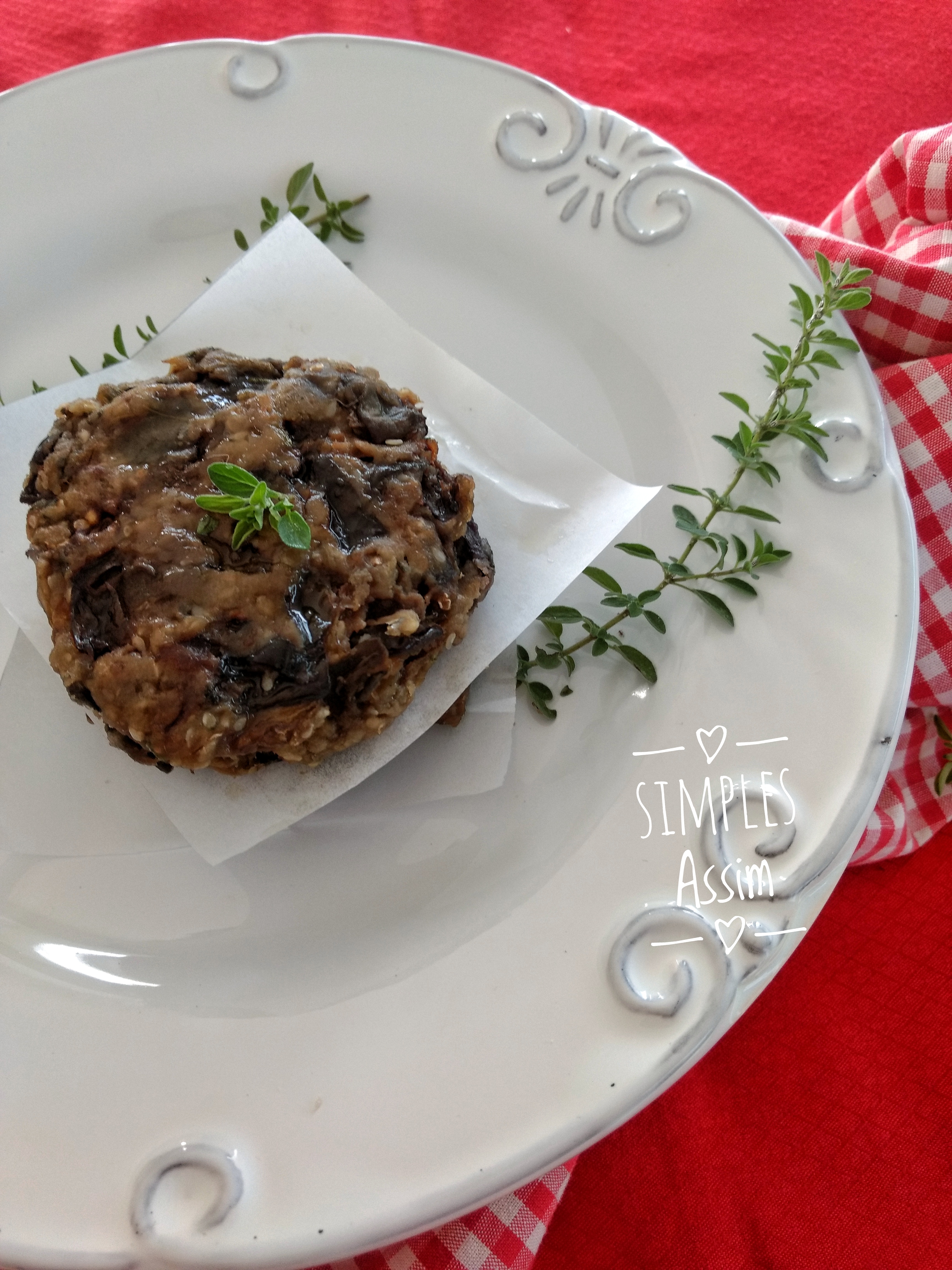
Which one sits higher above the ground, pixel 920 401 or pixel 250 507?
pixel 920 401

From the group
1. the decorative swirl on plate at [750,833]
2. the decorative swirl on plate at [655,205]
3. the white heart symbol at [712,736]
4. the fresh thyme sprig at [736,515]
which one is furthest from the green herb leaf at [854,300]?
the decorative swirl on plate at [750,833]

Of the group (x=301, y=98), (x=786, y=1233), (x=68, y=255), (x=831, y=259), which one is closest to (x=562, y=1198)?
(x=786, y=1233)

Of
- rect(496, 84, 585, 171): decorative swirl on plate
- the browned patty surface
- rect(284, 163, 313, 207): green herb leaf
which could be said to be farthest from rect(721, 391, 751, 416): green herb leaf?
rect(284, 163, 313, 207): green herb leaf

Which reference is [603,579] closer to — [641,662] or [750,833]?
[641,662]

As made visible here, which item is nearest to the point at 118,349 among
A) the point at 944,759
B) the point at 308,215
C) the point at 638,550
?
the point at 308,215

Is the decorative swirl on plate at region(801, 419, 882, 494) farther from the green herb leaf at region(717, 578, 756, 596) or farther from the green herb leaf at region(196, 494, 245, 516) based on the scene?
the green herb leaf at region(196, 494, 245, 516)

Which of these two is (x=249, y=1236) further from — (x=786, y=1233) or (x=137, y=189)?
(x=137, y=189)
